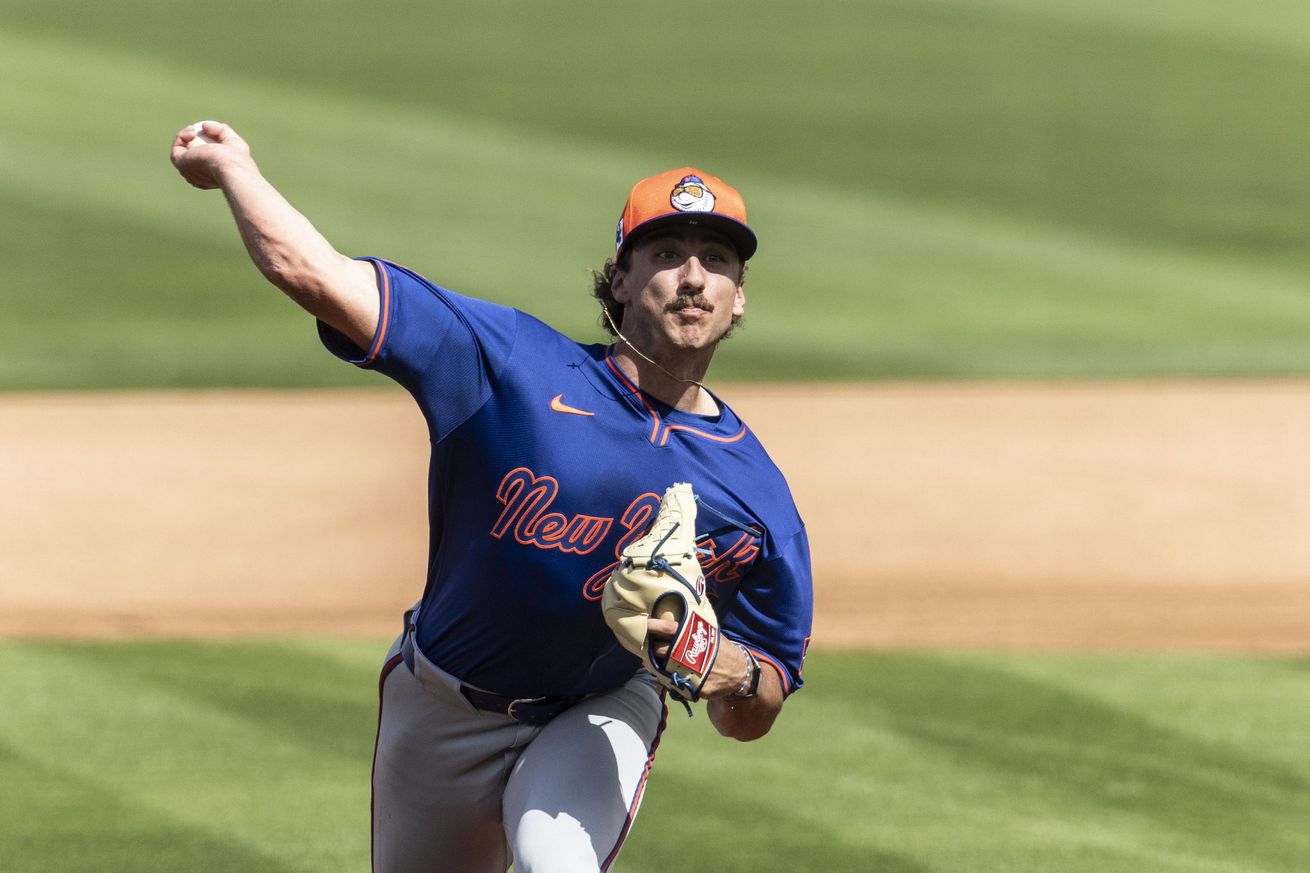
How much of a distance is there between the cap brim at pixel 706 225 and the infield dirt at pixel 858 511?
4.60 metres

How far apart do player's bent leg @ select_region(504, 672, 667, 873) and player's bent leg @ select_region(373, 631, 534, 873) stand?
0.33 ft

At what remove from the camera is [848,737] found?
6.84 m

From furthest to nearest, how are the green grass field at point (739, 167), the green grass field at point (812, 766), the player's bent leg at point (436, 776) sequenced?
the green grass field at point (739, 167)
the green grass field at point (812, 766)
the player's bent leg at point (436, 776)

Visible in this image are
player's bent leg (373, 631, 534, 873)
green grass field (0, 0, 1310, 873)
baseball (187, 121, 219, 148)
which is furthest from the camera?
green grass field (0, 0, 1310, 873)

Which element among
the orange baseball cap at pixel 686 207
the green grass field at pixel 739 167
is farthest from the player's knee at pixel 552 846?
the green grass field at pixel 739 167

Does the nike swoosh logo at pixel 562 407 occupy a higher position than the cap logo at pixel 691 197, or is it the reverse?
the cap logo at pixel 691 197

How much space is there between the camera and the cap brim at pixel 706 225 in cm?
395

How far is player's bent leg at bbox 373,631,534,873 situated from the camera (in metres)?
4.04

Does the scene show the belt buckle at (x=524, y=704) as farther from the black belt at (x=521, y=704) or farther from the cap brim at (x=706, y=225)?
the cap brim at (x=706, y=225)

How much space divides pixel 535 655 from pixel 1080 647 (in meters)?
4.91

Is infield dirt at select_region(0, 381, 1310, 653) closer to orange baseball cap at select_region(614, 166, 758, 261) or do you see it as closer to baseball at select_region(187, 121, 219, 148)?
orange baseball cap at select_region(614, 166, 758, 261)

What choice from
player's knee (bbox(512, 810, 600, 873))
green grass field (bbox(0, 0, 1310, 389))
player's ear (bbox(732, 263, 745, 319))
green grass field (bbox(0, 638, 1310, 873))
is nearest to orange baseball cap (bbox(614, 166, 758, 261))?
player's ear (bbox(732, 263, 745, 319))

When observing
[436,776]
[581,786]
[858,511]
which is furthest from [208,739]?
[858,511]

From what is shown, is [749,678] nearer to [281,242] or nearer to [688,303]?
[688,303]
